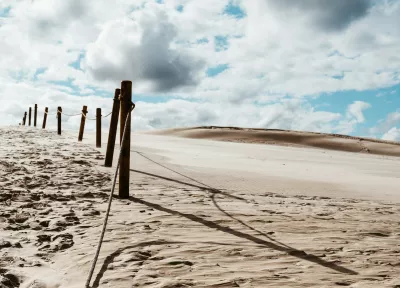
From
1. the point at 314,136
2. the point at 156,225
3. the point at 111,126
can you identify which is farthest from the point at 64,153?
the point at 314,136

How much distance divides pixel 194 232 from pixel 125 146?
74.5 inches

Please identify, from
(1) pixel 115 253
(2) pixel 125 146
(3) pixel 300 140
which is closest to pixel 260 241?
(1) pixel 115 253

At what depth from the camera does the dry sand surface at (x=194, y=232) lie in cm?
284

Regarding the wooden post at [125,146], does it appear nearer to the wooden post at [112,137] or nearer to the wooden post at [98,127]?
the wooden post at [112,137]

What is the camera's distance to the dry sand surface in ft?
9.30

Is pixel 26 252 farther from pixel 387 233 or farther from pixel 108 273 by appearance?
pixel 387 233

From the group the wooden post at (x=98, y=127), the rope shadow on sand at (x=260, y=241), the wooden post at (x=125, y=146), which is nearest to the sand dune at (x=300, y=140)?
the wooden post at (x=98, y=127)

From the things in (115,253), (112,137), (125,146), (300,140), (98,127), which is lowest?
(115,253)

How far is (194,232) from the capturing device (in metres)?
3.78

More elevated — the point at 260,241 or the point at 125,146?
the point at 125,146

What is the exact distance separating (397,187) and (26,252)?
674 cm

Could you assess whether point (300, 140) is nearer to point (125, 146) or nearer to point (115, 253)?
point (125, 146)

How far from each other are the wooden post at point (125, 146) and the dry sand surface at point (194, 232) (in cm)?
21

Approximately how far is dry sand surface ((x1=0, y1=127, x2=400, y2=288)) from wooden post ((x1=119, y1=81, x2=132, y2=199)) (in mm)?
212
